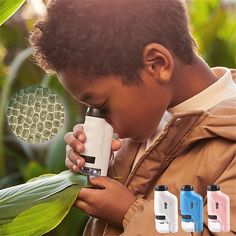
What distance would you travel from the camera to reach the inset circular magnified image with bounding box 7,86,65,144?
97 cm

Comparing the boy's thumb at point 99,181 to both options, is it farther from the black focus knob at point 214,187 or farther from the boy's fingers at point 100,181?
the black focus knob at point 214,187

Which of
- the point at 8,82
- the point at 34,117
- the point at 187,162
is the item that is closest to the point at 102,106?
the point at 187,162

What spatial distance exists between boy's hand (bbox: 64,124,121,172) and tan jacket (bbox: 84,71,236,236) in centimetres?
4

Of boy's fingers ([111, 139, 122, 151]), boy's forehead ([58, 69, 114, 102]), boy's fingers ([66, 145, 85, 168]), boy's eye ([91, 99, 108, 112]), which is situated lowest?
boy's fingers ([66, 145, 85, 168])

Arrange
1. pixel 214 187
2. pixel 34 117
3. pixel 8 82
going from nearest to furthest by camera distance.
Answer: pixel 214 187
pixel 34 117
pixel 8 82

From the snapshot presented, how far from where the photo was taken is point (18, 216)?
737mm

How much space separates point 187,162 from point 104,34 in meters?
0.16

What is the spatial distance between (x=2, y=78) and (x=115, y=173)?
92cm

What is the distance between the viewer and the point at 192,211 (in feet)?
2.37

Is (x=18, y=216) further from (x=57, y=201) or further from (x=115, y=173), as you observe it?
(x=115, y=173)

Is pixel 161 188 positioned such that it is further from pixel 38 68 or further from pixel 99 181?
pixel 38 68

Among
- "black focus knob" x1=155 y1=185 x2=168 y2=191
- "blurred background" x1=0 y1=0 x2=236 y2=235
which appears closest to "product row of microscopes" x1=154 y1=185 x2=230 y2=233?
"black focus knob" x1=155 y1=185 x2=168 y2=191

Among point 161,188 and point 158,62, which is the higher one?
point 158,62

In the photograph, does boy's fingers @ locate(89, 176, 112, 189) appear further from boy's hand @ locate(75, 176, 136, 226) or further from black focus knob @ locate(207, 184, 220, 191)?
black focus knob @ locate(207, 184, 220, 191)
